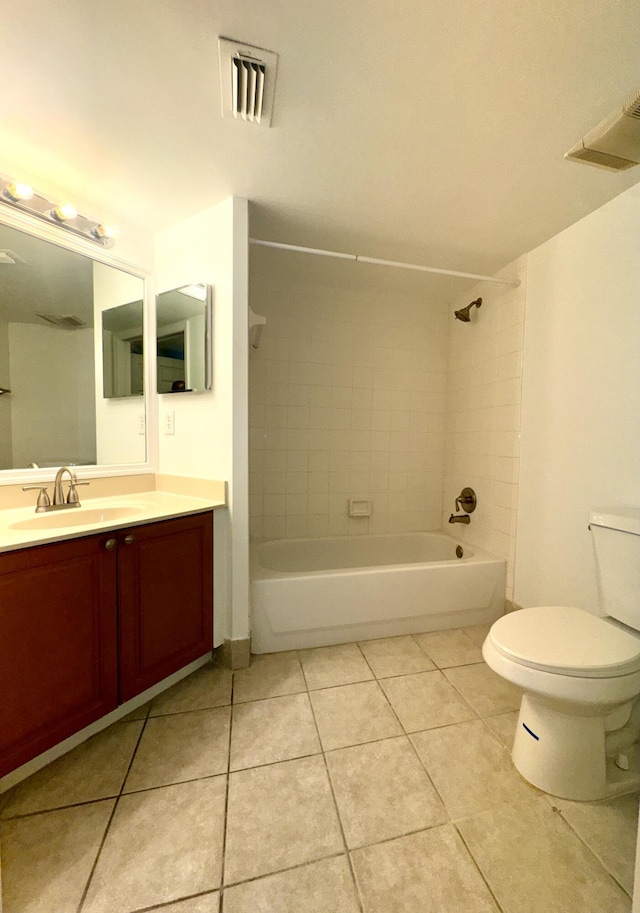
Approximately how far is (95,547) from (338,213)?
1.80 meters

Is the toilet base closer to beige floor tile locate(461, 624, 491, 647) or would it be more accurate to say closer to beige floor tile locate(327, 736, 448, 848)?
beige floor tile locate(327, 736, 448, 848)

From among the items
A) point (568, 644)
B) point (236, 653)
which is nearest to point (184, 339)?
point (236, 653)

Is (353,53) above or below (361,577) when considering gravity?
above

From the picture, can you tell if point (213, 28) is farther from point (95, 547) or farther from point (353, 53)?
point (95, 547)

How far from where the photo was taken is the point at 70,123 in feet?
3.78

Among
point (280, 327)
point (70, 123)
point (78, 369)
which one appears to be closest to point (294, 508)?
point (280, 327)

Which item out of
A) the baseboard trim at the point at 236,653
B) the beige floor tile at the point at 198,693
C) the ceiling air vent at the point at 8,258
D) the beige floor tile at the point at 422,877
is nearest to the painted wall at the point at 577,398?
the beige floor tile at the point at 422,877

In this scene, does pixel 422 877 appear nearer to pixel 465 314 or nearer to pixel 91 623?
pixel 91 623

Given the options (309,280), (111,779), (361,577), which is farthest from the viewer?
(309,280)

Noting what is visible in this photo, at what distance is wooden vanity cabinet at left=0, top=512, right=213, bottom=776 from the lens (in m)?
0.96

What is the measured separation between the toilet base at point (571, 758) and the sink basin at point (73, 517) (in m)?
1.62

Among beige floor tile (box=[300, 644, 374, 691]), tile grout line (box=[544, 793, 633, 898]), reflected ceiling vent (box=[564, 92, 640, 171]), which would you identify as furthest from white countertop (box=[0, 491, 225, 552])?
reflected ceiling vent (box=[564, 92, 640, 171])

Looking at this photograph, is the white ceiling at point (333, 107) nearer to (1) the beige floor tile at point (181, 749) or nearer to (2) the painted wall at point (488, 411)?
(2) the painted wall at point (488, 411)

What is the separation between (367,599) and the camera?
5.97 ft
